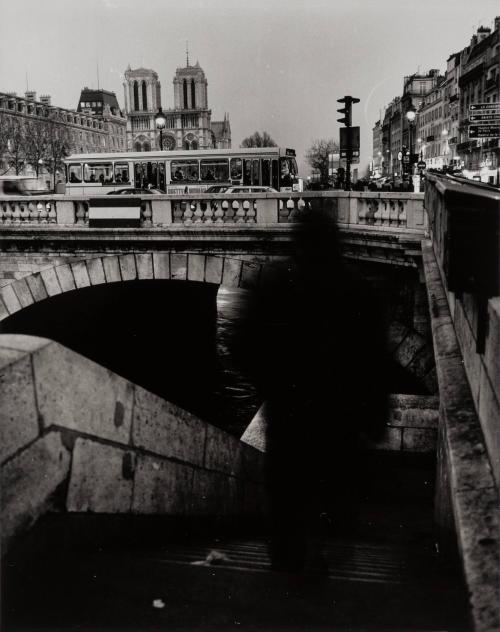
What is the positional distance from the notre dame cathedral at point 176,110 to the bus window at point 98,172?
102446 mm

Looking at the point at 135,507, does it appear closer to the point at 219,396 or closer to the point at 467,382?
the point at 467,382

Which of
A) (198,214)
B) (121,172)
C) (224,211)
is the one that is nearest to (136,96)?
(121,172)

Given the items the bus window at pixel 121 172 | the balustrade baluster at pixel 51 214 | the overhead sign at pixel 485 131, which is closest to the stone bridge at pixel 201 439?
the overhead sign at pixel 485 131

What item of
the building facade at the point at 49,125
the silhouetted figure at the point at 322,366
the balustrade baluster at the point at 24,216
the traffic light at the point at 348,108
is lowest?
the silhouetted figure at the point at 322,366

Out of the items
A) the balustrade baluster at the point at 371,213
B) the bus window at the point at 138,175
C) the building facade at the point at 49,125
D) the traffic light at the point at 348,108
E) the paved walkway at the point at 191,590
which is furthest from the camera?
the building facade at the point at 49,125

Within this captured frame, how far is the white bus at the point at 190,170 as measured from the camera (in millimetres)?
28109

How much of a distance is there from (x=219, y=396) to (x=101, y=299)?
4551 millimetres

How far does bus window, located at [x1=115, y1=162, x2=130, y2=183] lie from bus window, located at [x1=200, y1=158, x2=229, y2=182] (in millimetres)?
3361

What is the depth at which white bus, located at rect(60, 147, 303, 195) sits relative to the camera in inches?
1107

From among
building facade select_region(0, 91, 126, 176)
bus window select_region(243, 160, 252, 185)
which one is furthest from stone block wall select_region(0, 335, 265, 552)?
building facade select_region(0, 91, 126, 176)

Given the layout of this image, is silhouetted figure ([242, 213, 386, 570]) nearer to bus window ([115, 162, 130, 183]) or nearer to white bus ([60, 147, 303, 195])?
white bus ([60, 147, 303, 195])

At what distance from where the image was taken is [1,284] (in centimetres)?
1539

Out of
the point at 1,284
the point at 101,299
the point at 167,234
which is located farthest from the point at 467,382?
the point at 101,299

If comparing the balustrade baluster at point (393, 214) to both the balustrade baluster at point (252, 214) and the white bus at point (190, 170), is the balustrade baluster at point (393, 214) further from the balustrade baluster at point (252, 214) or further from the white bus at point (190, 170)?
the white bus at point (190, 170)
